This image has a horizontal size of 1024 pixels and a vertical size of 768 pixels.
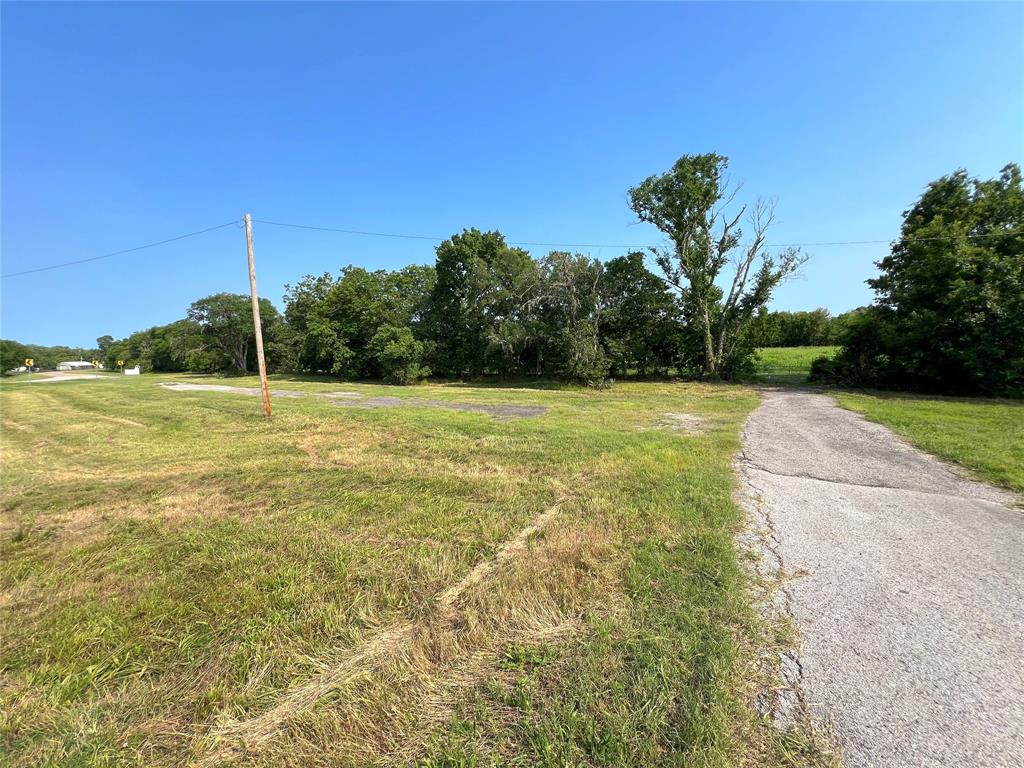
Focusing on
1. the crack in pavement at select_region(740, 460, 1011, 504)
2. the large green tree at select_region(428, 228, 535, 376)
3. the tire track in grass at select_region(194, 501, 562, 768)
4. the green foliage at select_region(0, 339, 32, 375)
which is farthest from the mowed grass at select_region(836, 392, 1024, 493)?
the green foliage at select_region(0, 339, 32, 375)

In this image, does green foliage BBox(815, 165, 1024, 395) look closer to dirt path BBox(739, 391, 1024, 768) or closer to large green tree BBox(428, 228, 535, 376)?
dirt path BBox(739, 391, 1024, 768)

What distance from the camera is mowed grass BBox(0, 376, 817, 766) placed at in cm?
174

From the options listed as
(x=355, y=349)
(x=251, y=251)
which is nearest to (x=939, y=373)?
(x=251, y=251)

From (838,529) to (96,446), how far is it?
13566 millimetres

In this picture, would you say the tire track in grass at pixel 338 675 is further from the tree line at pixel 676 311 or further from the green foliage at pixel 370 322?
the green foliage at pixel 370 322

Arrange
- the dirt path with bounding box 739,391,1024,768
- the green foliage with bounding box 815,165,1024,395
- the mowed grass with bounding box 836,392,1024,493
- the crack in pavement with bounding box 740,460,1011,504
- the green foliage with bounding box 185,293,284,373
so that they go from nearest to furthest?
the dirt path with bounding box 739,391,1024,768 → the crack in pavement with bounding box 740,460,1011,504 → the mowed grass with bounding box 836,392,1024,493 → the green foliage with bounding box 815,165,1024,395 → the green foliage with bounding box 185,293,284,373

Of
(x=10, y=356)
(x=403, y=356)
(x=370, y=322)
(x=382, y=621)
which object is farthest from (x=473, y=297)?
(x=10, y=356)

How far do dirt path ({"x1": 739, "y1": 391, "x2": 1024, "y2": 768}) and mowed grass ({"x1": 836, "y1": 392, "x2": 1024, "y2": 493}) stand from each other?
0.88 meters

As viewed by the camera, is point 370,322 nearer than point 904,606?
No

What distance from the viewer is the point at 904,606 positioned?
2594 millimetres

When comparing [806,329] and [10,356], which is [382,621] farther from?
[10,356]

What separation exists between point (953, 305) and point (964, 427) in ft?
32.5

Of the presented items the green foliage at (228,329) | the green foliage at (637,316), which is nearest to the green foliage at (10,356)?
the green foliage at (228,329)

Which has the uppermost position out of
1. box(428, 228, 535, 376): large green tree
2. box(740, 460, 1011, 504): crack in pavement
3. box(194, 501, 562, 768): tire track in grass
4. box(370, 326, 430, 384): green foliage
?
box(428, 228, 535, 376): large green tree
